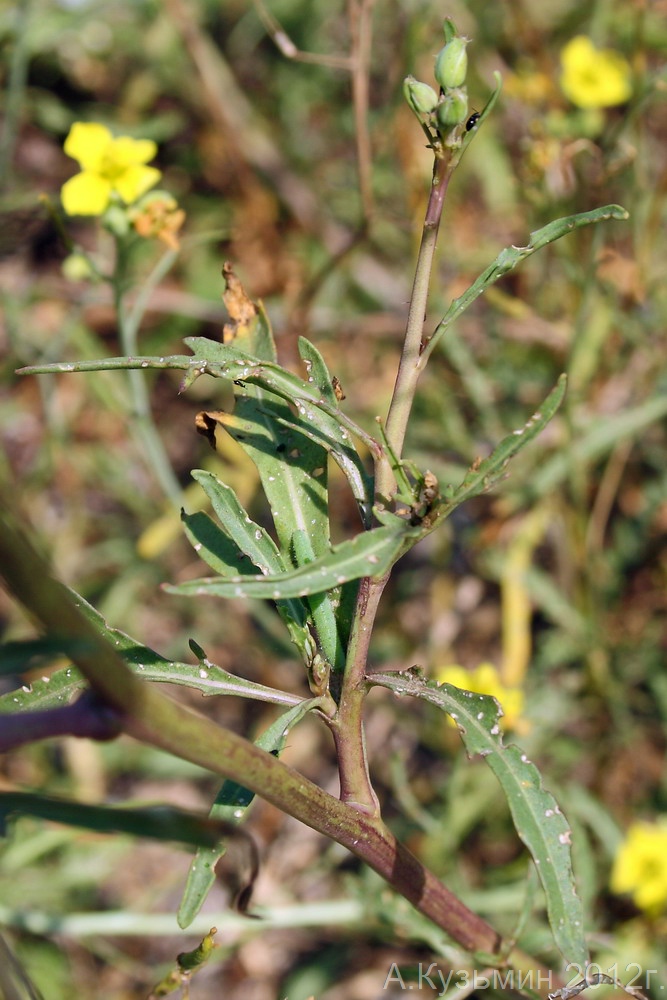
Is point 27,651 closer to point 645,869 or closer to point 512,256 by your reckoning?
point 512,256

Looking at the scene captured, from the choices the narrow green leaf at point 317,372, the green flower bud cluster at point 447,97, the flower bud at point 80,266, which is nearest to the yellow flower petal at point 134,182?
the flower bud at point 80,266

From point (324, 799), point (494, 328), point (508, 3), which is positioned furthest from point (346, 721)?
point (508, 3)

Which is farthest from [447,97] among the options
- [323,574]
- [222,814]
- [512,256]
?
[222,814]

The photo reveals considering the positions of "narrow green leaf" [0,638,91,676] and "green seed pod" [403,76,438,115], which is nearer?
"narrow green leaf" [0,638,91,676]

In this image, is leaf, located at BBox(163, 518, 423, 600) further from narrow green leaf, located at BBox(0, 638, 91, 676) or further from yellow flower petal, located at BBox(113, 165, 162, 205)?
yellow flower petal, located at BBox(113, 165, 162, 205)

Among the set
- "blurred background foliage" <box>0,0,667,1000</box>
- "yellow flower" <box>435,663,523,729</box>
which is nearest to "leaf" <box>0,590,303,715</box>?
"blurred background foliage" <box>0,0,667,1000</box>

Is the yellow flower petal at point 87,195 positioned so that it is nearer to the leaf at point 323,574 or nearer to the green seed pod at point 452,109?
the green seed pod at point 452,109
